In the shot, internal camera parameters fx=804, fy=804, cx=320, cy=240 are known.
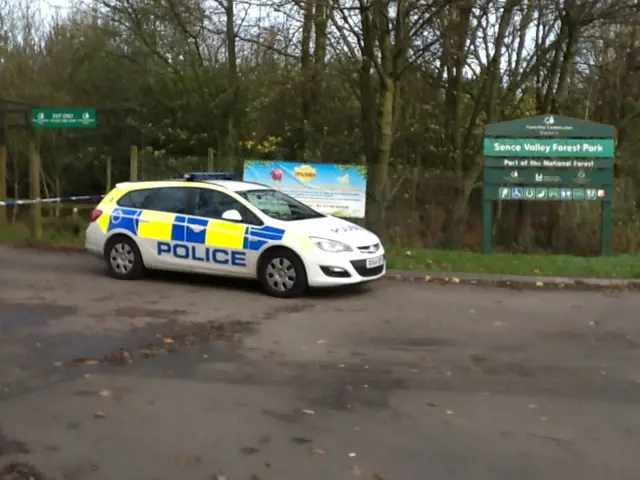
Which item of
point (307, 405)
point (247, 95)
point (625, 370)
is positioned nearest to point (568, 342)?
point (625, 370)

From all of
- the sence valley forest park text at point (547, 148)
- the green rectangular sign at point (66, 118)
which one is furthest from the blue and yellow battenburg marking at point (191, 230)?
the sence valley forest park text at point (547, 148)

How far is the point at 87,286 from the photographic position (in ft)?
36.1

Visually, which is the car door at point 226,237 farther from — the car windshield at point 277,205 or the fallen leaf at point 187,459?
the fallen leaf at point 187,459

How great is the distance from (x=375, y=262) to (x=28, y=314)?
4.33m

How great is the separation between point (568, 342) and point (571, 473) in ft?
11.9

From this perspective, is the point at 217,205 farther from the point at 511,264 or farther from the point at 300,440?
the point at 300,440

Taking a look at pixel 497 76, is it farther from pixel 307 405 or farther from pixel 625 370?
pixel 307 405

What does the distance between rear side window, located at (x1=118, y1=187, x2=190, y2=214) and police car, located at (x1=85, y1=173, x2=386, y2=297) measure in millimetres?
16

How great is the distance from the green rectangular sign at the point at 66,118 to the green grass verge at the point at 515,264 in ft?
21.4

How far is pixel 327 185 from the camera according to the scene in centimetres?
1542

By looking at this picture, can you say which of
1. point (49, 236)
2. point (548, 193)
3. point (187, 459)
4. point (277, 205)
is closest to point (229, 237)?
point (277, 205)

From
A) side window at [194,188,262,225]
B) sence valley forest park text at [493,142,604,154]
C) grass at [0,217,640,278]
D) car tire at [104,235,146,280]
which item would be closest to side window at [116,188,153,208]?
car tire at [104,235,146,280]

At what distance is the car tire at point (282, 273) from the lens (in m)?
10.2

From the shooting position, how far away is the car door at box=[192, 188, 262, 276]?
34.5 feet
